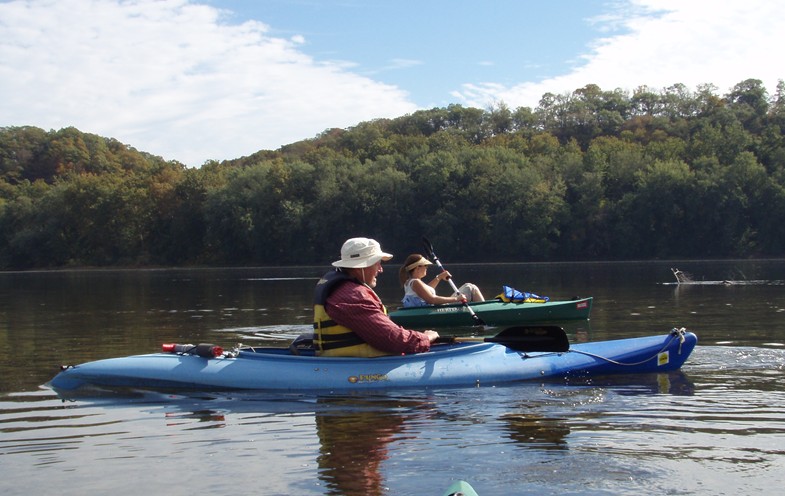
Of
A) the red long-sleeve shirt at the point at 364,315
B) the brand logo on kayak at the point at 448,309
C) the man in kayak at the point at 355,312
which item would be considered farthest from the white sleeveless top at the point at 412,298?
the red long-sleeve shirt at the point at 364,315

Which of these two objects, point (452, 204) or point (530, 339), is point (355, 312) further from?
point (452, 204)

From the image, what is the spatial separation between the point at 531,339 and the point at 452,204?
2134 inches

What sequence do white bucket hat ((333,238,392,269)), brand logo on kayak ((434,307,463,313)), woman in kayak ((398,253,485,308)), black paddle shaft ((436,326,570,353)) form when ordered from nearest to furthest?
white bucket hat ((333,238,392,269)), black paddle shaft ((436,326,570,353)), woman in kayak ((398,253,485,308)), brand logo on kayak ((434,307,463,313))

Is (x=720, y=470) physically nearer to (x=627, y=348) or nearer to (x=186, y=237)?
(x=627, y=348)

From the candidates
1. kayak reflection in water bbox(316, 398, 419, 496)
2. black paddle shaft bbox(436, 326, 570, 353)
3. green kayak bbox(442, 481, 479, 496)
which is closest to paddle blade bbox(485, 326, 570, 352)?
black paddle shaft bbox(436, 326, 570, 353)

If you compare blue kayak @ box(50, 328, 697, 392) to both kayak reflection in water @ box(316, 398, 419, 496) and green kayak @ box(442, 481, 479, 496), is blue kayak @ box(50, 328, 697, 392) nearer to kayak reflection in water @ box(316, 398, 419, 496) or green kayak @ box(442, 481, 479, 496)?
kayak reflection in water @ box(316, 398, 419, 496)

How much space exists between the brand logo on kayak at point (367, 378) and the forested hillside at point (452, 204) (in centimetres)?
5298

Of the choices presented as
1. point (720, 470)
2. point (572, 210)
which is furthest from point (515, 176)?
point (720, 470)

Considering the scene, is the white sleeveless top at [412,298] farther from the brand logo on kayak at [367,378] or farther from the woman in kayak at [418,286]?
the brand logo on kayak at [367,378]

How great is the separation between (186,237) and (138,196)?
6.58 meters

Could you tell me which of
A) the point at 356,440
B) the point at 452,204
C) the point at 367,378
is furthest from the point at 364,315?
the point at 452,204

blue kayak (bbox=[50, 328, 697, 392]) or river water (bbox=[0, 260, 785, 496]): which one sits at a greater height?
blue kayak (bbox=[50, 328, 697, 392])

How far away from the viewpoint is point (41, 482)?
20.3ft

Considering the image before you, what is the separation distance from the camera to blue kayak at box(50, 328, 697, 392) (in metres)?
9.23
